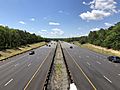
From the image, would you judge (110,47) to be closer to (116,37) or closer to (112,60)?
(116,37)

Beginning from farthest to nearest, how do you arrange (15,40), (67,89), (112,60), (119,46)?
(15,40), (119,46), (112,60), (67,89)

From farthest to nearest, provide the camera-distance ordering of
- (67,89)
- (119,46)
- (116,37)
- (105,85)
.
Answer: (116,37) → (119,46) → (105,85) → (67,89)

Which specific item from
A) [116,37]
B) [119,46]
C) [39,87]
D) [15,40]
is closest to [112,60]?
[39,87]

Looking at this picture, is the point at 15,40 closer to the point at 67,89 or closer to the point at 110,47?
the point at 110,47

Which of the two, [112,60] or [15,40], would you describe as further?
[15,40]

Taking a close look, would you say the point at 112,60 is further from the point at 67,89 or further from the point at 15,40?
the point at 15,40

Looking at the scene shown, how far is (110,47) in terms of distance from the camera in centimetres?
10738

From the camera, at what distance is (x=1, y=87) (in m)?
22.6

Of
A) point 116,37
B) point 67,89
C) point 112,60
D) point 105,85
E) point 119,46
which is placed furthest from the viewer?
point 116,37

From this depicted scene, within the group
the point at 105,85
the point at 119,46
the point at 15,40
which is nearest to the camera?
the point at 105,85

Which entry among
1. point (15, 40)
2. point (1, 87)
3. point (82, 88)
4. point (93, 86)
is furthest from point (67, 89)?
point (15, 40)

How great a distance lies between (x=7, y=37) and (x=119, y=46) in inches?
2033

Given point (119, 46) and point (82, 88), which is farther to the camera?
point (119, 46)

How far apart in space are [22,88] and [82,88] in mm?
5661
